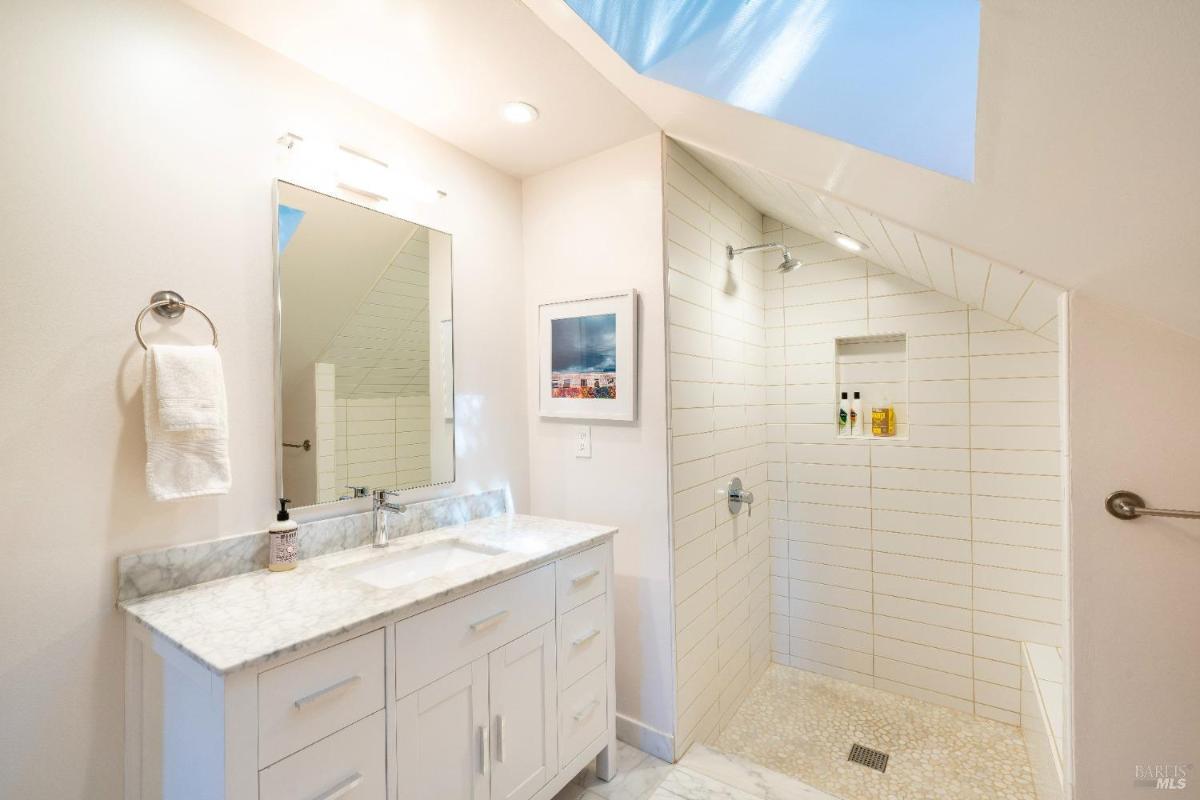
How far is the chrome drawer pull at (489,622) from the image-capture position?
53.8 inches

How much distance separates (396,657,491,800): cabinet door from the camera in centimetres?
122

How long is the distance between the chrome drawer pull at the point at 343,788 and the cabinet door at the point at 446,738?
0.10 metres

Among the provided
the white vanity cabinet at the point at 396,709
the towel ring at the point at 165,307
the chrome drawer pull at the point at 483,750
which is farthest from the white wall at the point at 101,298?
the chrome drawer pull at the point at 483,750

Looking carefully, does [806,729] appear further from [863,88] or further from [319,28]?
[319,28]

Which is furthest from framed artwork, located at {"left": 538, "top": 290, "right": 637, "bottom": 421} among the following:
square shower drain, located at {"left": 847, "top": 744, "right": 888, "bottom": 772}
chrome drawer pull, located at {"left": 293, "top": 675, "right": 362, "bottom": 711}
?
square shower drain, located at {"left": 847, "top": 744, "right": 888, "bottom": 772}

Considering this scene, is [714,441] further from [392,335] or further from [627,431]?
[392,335]

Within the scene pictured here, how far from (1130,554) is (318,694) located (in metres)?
1.75

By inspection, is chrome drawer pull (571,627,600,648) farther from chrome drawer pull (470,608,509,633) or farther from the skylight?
the skylight

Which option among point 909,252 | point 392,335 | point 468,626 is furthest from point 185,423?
point 909,252

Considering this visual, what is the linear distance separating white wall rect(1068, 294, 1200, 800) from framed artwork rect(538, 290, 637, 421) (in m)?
1.26

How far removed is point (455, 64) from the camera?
5.17 ft

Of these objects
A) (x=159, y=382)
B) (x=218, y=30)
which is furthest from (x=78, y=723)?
(x=218, y=30)

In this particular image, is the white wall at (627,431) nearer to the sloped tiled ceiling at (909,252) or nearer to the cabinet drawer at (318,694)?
the sloped tiled ceiling at (909,252)

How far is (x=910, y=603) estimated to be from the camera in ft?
8.20
